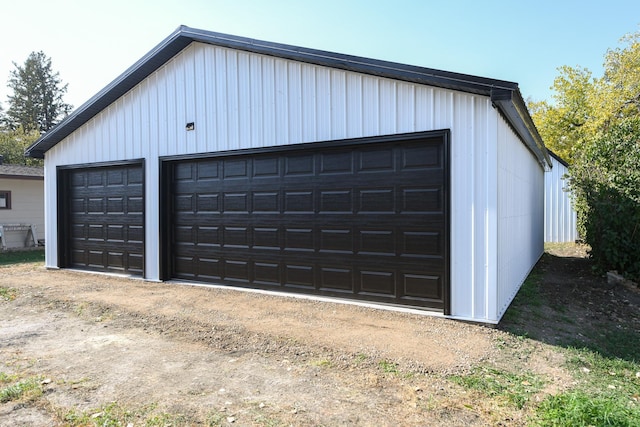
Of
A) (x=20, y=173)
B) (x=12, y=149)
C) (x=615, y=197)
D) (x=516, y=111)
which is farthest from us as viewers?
(x=12, y=149)

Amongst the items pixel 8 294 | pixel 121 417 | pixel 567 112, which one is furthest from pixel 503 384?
pixel 567 112

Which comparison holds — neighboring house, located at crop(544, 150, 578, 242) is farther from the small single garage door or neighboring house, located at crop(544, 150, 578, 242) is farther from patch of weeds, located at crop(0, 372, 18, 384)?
patch of weeds, located at crop(0, 372, 18, 384)

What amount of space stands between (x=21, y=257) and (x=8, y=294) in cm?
657

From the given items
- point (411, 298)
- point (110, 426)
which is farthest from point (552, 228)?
point (110, 426)

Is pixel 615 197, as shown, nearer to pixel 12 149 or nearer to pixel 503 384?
pixel 503 384

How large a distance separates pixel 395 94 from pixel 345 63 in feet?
2.77

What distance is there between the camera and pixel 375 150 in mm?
5867

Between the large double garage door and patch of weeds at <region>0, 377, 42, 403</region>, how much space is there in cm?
383

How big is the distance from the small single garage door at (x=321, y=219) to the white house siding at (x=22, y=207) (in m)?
10.2

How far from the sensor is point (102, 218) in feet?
30.3

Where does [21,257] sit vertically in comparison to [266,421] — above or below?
above

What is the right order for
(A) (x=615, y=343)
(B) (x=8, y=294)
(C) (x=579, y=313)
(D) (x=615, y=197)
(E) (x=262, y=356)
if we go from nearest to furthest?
(E) (x=262, y=356) → (A) (x=615, y=343) → (C) (x=579, y=313) → (B) (x=8, y=294) → (D) (x=615, y=197)

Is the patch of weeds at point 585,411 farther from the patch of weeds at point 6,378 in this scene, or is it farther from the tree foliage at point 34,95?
the tree foliage at point 34,95

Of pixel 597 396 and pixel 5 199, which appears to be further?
pixel 5 199
